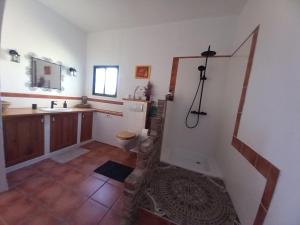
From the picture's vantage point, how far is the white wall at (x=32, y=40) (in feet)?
6.35

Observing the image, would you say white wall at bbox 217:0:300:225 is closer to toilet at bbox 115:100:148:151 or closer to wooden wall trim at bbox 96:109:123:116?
toilet at bbox 115:100:148:151

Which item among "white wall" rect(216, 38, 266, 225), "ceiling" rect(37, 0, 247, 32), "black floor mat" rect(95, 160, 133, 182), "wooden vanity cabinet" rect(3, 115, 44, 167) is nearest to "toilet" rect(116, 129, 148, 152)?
"black floor mat" rect(95, 160, 133, 182)

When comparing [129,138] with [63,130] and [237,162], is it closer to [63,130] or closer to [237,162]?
[63,130]

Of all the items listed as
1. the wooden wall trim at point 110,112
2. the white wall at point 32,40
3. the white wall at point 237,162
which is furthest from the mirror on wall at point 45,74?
the white wall at point 237,162

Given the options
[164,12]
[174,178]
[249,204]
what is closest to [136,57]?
[164,12]

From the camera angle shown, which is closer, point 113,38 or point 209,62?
point 209,62

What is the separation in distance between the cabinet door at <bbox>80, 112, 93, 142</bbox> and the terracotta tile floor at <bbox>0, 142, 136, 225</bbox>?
34.0 inches

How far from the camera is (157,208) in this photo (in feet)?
4.42

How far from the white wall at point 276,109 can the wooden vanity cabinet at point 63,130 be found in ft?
9.60

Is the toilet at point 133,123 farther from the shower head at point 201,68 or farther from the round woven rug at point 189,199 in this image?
the shower head at point 201,68

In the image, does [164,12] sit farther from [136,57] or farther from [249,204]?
[249,204]

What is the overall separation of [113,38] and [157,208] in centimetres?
338

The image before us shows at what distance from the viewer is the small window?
3111mm

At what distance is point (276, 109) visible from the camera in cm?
96
